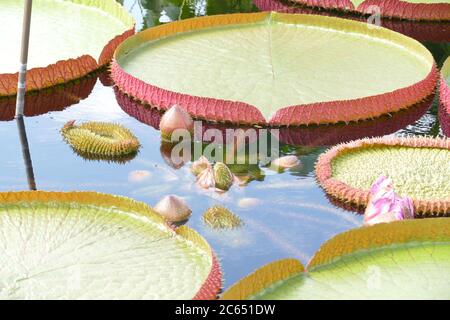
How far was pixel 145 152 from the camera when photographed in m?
2.58

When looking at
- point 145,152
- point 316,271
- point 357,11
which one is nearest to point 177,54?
point 145,152

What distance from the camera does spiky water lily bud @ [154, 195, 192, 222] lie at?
2.17 m

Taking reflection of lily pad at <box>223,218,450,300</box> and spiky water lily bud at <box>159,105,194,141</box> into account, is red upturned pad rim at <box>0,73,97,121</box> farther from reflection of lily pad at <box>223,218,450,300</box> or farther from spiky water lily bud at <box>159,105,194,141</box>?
reflection of lily pad at <box>223,218,450,300</box>

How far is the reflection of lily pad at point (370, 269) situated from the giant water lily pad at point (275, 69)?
0.75m

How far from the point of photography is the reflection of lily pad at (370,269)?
5.91 feet

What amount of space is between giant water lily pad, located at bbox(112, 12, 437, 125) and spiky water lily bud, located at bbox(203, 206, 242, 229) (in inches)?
20.5

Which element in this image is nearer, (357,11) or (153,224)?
(153,224)

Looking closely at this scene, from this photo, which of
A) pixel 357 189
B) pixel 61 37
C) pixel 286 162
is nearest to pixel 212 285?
pixel 357 189

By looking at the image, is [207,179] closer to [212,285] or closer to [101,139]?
[101,139]

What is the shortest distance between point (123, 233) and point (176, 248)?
13 centimetres

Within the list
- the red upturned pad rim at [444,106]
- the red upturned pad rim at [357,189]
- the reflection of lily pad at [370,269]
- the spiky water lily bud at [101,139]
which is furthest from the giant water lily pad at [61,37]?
the reflection of lily pad at [370,269]

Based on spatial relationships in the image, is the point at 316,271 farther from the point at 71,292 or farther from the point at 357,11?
the point at 357,11

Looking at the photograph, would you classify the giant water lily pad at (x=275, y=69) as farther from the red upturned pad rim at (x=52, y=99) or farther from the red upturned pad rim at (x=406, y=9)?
the red upturned pad rim at (x=406, y=9)

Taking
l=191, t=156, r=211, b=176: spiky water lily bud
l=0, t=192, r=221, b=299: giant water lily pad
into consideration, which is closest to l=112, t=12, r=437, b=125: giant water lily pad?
l=191, t=156, r=211, b=176: spiky water lily bud
